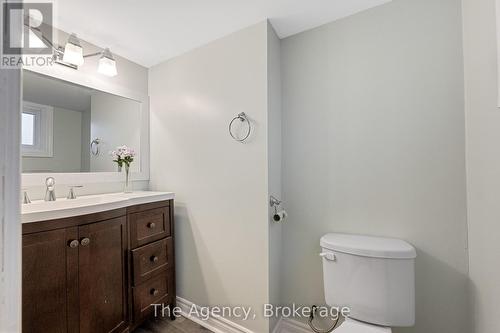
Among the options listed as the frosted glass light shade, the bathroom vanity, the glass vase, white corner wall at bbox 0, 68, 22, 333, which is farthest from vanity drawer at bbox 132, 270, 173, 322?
the frosted glass light shade

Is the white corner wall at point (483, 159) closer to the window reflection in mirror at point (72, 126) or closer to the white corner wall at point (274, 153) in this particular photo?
the white corner wall at point (274, 153)

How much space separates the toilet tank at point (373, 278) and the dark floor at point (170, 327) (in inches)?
39.7

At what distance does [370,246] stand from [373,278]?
6.0 inches

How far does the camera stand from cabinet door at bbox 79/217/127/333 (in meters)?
1.15

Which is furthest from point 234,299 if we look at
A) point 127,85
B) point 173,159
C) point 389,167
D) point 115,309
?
point 127,85

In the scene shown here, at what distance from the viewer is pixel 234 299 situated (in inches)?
58.8

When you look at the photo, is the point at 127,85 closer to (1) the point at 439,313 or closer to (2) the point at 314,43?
(2) the point at 314,43

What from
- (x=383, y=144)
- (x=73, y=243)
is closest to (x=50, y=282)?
(x=73, y=243)

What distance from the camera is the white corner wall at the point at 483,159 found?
86cm

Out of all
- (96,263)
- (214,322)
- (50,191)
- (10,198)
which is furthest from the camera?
(214,322)

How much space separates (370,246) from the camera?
3.70 feet

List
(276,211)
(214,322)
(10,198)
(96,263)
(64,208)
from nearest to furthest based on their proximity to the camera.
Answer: (10,198), (64,208), (96,263), (276,211), (214,322)

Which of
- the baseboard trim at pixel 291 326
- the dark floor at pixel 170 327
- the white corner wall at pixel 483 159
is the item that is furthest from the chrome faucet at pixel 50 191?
the white corner wall at pixel 483 159

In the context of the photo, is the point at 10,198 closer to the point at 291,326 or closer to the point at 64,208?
the point at 64,208
